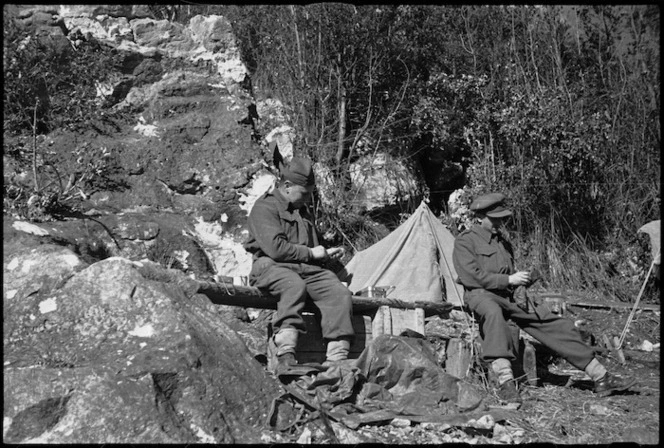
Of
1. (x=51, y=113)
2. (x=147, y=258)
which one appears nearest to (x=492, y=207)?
(x=147, y=258)

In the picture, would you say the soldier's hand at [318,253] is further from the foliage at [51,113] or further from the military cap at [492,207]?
the foliage at [51,113]

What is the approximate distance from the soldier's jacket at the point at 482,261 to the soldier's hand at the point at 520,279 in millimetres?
37

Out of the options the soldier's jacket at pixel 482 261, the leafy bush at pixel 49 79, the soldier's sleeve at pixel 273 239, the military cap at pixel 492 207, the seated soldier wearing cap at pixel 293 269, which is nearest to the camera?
the seated soldier wearing cap at pixel 293 269

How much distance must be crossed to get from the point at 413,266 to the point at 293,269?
2.05 metres

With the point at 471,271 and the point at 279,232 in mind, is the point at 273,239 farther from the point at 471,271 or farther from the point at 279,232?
the point at 471,271

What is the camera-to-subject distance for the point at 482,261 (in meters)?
5.66

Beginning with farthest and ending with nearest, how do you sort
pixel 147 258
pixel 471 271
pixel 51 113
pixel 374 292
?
pixel 51 113
pixel 147 258
pixel 374 292
pixel 471 271

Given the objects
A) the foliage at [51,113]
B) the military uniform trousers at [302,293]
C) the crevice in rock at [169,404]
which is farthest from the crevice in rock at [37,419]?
the foliage at [51,113]

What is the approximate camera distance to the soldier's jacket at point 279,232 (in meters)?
5.15

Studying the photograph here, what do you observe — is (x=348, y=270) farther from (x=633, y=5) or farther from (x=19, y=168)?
(x=633, y=5)

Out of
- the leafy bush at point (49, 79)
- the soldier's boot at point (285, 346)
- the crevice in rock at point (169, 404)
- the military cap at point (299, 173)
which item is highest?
the leafy bush at point (49, 79)

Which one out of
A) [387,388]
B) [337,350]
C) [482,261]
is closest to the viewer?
[387,388]

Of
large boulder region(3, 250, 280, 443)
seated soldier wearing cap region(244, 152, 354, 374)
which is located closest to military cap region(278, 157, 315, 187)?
seated soldier wearing cap region(244, 152, 354, 374)

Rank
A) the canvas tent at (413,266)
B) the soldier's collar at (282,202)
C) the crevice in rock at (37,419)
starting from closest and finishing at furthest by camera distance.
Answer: the crevice in rock at (37,419), the soldier's collar at (282,202), the canvas tent at (413,266)
